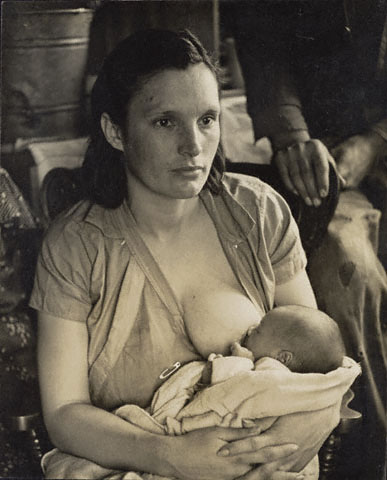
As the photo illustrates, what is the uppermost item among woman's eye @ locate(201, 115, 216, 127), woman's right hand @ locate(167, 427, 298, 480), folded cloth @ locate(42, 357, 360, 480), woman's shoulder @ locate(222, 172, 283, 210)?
woman's eye @ locate(201, 115, 216, 127)

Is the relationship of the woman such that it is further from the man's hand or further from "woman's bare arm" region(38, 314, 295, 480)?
the man's hand

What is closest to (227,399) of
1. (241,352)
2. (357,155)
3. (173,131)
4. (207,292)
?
(241,352)

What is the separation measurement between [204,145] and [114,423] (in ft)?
2.33

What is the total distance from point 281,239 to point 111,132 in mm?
512

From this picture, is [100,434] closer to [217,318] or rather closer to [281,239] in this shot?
[217,318]

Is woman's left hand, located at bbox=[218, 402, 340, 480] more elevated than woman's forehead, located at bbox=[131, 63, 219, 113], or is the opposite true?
woman's forehead, located at bbox=[131, 63, 219, 113]

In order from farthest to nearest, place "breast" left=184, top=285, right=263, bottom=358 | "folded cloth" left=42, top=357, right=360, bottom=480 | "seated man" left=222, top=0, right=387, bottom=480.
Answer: "seated man" left=222, top=0, right=387, bottom=480
"breast" left=184, top=285, right=263, bottom=358
"folded cloth" left=42, top=357, right=360, bottom=480

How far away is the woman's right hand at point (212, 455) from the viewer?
1852 millimetres

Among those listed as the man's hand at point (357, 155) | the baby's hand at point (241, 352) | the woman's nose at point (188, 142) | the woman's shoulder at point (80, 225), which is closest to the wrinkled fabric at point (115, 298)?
the woman's shoulder at point (80, 225)

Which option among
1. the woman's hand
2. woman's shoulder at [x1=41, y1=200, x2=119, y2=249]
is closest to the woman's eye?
the woman's hand

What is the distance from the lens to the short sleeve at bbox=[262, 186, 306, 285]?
6.61 ft

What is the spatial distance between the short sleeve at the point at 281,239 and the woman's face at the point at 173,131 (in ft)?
0.67

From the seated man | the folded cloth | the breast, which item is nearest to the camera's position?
the folded cloth

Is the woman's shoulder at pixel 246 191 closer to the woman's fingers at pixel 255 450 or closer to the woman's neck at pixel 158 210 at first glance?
the woman's neck at pixel 158 210
